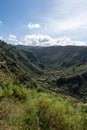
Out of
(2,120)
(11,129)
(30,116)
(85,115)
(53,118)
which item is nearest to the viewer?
(11,129)

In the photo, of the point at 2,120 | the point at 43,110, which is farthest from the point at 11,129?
the point at 43,110

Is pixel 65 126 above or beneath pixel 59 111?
beneath

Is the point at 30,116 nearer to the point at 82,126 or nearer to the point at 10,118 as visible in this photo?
the point at 10,118

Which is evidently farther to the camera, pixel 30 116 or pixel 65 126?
pixel 65 126

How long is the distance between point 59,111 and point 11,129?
8.06 ft

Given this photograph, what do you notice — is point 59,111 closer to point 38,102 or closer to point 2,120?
point 38,102

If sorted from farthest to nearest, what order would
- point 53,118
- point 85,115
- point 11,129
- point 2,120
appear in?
point 85,115 < point 53,118 < point 2,120 < point 11,129

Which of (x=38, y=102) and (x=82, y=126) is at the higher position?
(x=38, y=102)

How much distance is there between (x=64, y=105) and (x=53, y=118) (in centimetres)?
86

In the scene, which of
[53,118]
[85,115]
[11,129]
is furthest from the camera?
[85,115]

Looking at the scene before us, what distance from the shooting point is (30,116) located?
26.4 ft

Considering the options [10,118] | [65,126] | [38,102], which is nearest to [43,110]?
[38,102]

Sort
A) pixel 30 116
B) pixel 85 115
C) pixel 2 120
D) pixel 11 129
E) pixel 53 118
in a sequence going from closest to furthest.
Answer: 1. pixel 11 129
2. pixel 2 120
3. pixel 30 116
4. pixel 53 118
5. pixel 85 115

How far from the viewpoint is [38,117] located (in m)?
8.49
